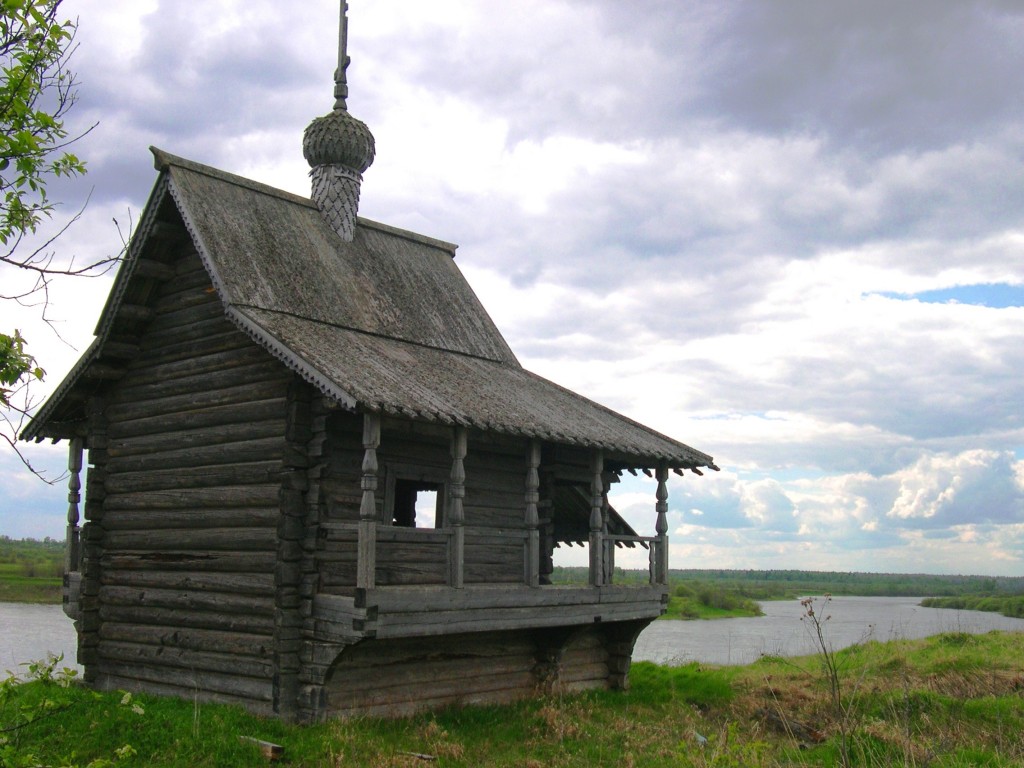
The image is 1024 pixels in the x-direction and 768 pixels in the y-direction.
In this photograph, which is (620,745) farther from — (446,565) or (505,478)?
(505,478)

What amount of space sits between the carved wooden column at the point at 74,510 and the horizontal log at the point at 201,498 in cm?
111

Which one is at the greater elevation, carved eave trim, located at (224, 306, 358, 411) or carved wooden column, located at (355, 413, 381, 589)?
carved eave trim, located at (224, 306, 358, 411)

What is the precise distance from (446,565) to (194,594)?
3.49 metres

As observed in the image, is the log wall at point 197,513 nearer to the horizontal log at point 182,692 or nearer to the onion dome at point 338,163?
the horizontal log at point 182,692

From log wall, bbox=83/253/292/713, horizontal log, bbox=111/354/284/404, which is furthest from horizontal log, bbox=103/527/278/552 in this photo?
horizontal log, bbox=111/354/284/404

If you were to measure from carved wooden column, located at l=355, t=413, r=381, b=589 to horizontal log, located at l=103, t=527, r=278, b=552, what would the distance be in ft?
5.61

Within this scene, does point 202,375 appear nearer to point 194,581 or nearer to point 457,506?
point 194,581

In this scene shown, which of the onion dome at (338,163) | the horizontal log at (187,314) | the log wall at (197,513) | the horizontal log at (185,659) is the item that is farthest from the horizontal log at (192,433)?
the onion dome at (338,163)

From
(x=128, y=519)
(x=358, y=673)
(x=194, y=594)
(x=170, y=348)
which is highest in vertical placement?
(x=170, y=348)

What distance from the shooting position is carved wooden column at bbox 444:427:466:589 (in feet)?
39.0

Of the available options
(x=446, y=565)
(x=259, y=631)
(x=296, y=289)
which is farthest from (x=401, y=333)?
(x=259, y=631)

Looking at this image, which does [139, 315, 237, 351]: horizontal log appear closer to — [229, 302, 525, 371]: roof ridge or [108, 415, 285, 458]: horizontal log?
[229, 302, 525, 371]: roof ridge

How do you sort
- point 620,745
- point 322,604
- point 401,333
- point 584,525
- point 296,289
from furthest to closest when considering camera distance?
point 584,525 < point 401,333 < point 296,289 < point 620,745 < point 322,604

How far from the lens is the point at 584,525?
1711 cm
